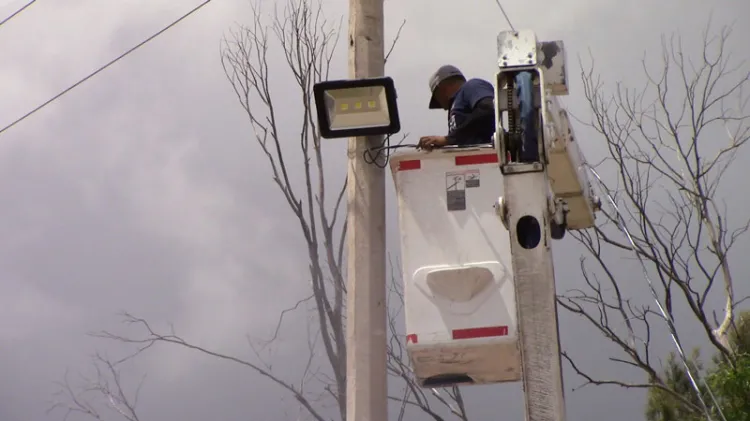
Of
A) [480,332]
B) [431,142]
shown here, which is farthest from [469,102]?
[480,332]

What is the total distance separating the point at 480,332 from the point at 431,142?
0.96 metres

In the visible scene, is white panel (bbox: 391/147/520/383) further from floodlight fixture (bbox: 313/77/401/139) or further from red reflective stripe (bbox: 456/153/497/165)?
floodlight fixture (bbox: 313/77/401/139)

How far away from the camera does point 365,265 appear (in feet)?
16.4

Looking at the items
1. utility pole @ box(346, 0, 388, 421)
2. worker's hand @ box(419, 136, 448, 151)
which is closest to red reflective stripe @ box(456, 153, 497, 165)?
worker's hand @ box(419, 136, 448, 151)

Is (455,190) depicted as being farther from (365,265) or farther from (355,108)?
(355,108)

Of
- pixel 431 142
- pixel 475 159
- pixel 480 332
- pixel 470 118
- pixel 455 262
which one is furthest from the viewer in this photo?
pixel 470 118

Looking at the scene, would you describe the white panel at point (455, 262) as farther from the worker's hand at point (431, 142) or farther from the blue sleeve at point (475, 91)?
the blue sleeve at point (475, 91)

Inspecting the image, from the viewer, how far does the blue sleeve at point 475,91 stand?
16.6 ft

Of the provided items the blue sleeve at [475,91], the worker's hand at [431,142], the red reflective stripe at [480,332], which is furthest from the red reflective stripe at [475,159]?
the red reflective stripe at [480,332]

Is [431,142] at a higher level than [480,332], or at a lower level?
higher

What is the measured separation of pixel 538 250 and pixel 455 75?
2168mm

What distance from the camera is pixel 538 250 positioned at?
3.49 meters

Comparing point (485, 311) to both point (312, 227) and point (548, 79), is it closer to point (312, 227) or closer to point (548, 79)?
point (548, 79)

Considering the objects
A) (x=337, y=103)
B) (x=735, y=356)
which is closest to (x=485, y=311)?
(x=337, y=103)
